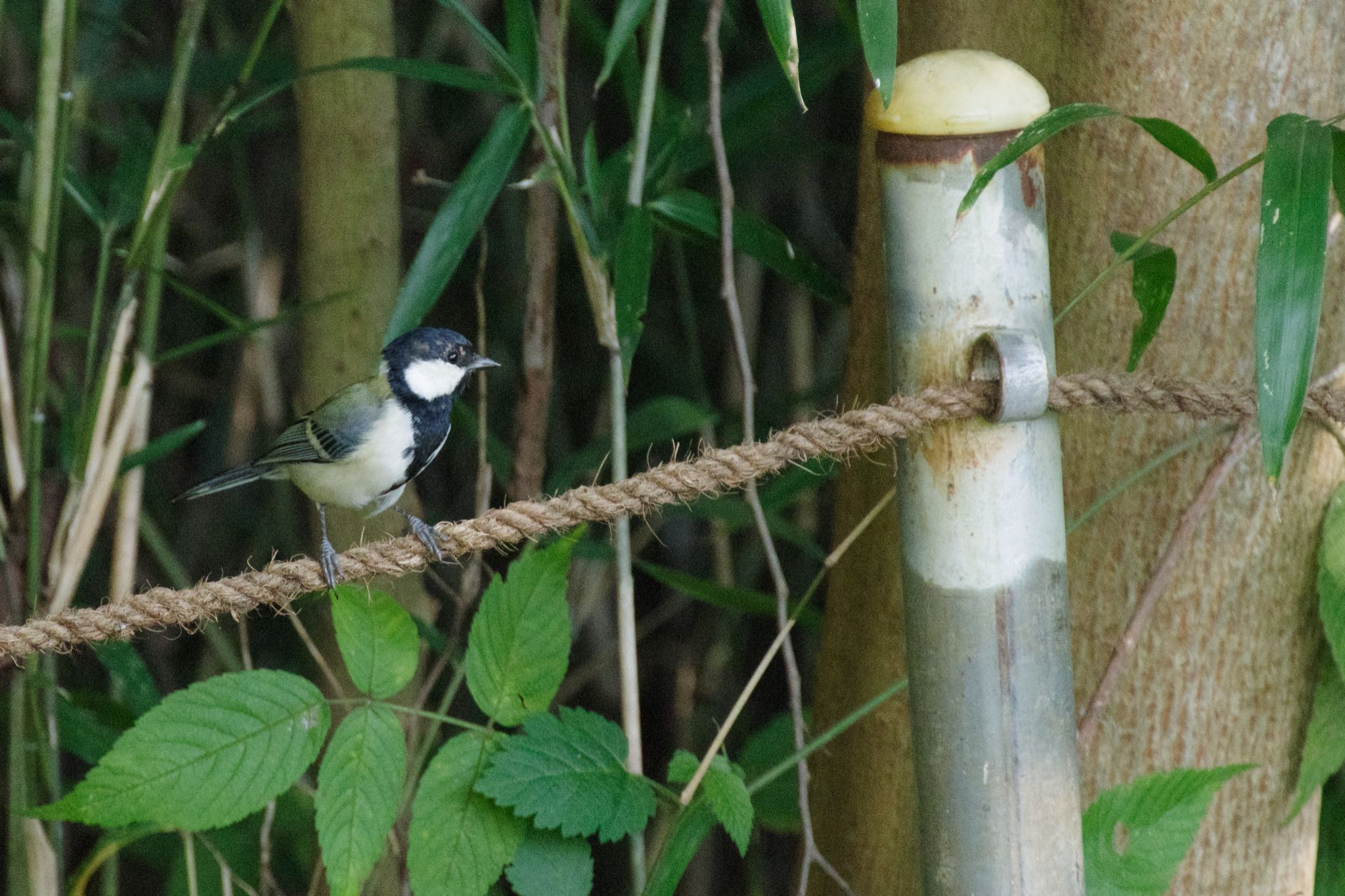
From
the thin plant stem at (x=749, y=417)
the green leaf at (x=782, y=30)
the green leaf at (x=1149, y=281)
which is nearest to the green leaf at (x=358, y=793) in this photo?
the thin plant stem at (x=749, y=417)

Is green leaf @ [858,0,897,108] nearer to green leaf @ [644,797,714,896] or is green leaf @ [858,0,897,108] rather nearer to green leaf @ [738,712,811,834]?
green leaf @ [644,797,714,896]

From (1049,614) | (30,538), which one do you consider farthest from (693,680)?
(1049,614)

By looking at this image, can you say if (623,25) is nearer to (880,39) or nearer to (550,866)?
(880,39)

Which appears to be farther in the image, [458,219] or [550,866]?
[458,219]

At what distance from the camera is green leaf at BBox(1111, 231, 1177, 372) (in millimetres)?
1320

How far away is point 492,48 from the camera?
5.72 ft

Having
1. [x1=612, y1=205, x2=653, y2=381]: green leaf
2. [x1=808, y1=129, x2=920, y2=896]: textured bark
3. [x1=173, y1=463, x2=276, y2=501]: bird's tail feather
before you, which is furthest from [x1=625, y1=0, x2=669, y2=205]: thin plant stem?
[x1=173, y1=463, x2=276, y2=501]: bird's tail feather

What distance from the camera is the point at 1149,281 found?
52.4 inches

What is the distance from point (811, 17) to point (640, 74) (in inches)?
43.2

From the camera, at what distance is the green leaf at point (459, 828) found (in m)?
1.33

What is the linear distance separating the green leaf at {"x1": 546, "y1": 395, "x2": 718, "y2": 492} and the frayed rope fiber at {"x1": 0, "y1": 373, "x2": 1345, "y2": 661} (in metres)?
1.00

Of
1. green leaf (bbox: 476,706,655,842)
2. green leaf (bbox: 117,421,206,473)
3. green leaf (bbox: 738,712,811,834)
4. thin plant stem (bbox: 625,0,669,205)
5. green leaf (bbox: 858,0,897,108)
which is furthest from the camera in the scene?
green leaf (bbox: 738,712,811,834)

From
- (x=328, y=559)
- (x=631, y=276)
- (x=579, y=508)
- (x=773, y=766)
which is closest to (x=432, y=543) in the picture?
(x=579, y=508)

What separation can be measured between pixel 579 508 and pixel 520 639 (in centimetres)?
20
